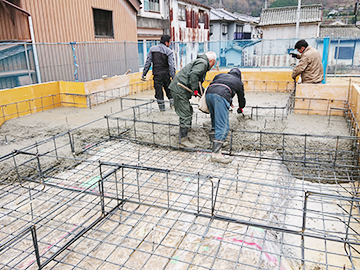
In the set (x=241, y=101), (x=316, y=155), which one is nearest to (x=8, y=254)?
(x=241, y=101)

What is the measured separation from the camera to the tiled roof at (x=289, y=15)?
19.6 m

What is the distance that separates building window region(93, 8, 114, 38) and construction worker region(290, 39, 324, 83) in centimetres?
832

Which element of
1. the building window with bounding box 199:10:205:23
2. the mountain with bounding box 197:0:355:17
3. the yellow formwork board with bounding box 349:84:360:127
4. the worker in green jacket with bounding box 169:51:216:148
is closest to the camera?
the worker in green jacket with bounding box 169:51:216:148

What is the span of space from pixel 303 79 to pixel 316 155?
282 centimetres

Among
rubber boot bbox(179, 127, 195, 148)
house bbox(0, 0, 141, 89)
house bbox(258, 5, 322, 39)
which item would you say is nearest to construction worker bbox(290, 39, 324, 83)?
rubber boot bbox(179, 127, 195, 148)

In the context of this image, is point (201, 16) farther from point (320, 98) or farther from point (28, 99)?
point (28, 99)

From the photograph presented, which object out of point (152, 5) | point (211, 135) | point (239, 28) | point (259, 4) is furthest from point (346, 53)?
point (259, 4)

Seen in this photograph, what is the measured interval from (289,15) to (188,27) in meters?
7.12

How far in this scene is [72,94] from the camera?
802 cm

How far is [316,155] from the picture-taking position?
4.71 m

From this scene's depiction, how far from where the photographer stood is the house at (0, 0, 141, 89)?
7.67 metres

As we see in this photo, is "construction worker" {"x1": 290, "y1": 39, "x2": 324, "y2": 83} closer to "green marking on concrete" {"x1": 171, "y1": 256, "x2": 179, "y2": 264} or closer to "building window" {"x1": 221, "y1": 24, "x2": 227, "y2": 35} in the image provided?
"green marking on concrete" {"x1": 171, "y1": 256, "x2": 179, "y2": 264}

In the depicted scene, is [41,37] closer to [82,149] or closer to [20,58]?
[20,58]

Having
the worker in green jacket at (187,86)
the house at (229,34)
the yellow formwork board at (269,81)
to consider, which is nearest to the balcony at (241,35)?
the house at (229,34)
